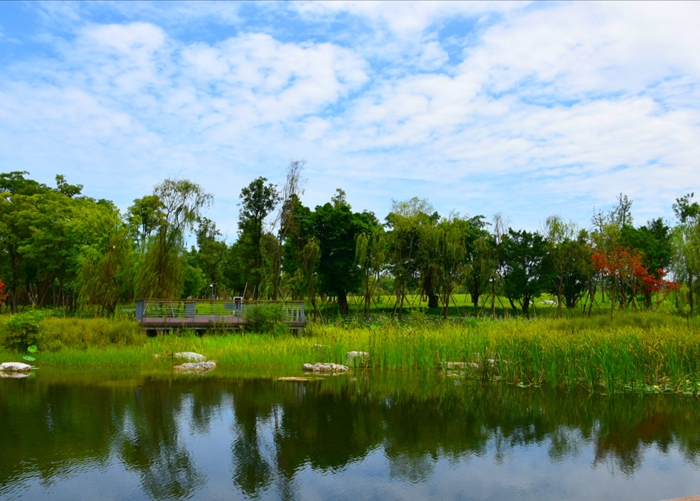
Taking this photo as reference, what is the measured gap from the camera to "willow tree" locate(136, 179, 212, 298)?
2514 centimetres

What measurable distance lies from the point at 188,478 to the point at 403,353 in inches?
357

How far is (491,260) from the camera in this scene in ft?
109

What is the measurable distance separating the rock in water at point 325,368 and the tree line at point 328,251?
13321 millimetres

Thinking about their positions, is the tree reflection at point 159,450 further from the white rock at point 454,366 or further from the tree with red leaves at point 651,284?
the tree with red leaves at point 651,284

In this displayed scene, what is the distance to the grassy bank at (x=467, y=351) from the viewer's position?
1132cm

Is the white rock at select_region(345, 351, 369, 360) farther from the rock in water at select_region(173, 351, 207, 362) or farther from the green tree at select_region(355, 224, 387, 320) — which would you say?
the green tree at select_region(355, 224, 387, 320)

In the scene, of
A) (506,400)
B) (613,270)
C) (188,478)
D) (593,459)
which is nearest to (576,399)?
(506,400)

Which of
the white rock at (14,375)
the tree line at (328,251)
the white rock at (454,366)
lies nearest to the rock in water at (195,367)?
the white rock at (14,375)

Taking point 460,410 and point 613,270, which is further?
point 613,270

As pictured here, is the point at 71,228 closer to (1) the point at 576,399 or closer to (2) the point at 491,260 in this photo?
(2) the point at 491,260

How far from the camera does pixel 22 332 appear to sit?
15602 millimetres

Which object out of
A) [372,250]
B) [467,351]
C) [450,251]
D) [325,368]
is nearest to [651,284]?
[450,251]

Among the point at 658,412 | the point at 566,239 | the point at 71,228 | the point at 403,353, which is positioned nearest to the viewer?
the point at 658,412

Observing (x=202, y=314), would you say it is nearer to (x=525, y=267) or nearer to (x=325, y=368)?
(x=325, y=368)
